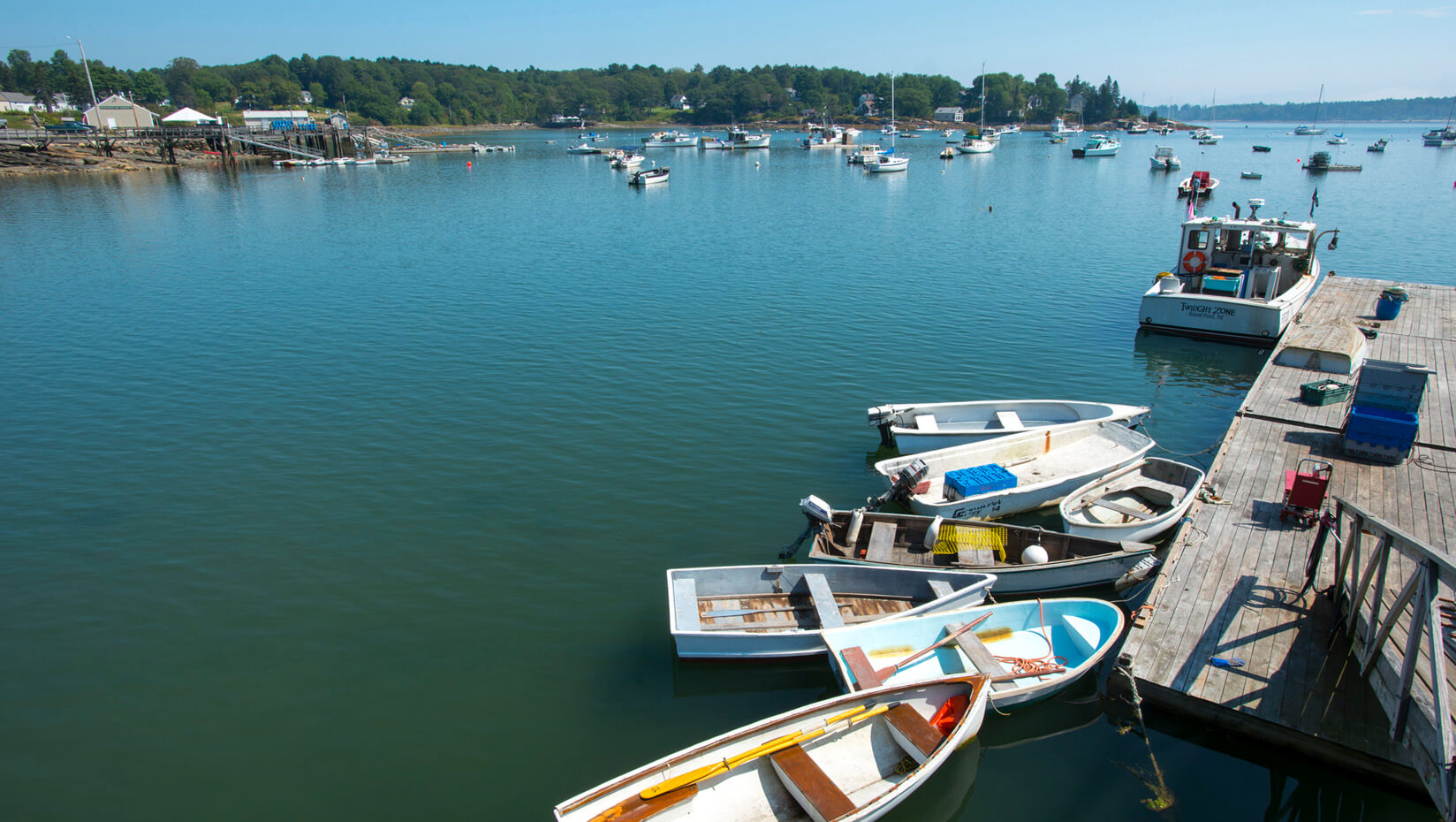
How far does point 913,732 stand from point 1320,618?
6662 mm

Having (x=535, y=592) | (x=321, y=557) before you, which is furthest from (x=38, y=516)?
(x=535, y=592)

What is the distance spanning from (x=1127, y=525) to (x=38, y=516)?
2372 centimetres

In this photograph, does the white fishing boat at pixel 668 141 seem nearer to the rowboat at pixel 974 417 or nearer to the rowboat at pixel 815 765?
the rowboat at pixel 974 417


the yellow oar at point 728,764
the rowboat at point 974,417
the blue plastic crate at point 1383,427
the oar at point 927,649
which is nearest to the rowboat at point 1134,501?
the rowboat at point 974,417

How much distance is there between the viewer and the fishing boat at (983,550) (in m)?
13.8

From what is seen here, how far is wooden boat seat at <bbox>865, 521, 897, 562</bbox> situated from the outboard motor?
1.18 m

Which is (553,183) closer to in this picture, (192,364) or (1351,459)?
(192,364)

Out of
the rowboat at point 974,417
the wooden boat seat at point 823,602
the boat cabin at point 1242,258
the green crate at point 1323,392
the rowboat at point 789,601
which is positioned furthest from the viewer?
the boat cabin at point 1242,258

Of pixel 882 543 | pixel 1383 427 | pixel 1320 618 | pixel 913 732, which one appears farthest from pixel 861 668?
pixel 1383 427

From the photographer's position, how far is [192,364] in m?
26.4

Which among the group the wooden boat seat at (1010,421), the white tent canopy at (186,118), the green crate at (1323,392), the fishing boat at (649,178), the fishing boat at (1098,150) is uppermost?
the white tent canopy at (186,118)

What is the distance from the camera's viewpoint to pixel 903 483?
16359mm

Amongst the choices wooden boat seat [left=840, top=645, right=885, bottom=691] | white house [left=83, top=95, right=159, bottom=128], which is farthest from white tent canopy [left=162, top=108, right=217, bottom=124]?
wooden boat seat [left=840, top=645, right=885, bottom=691]

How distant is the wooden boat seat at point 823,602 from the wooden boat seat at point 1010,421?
8.43 meters
